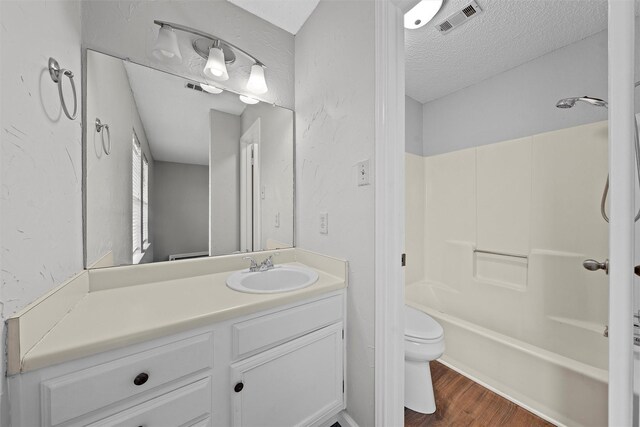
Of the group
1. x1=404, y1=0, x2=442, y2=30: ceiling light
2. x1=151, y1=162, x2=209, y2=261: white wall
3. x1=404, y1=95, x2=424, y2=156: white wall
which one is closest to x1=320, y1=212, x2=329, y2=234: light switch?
x1=151, y1=162, x2=209, y2=261: white wall

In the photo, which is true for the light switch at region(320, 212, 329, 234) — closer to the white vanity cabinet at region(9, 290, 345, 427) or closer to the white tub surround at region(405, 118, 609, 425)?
the white vanity cabinet at region(9, 290, 345, 427)

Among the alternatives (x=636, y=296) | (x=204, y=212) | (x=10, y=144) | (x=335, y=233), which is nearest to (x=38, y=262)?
(x=10, y=144)

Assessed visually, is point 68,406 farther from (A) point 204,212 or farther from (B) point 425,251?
(B) point 425,251

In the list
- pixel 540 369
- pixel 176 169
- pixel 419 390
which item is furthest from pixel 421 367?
pixel 176 169

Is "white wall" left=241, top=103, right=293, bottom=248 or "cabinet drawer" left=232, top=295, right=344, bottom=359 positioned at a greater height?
"white wall" left=241, top=103, right=293, bottom=248

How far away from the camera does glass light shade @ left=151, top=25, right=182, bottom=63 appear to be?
1191 mm

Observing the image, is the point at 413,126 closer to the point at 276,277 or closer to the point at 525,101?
the point at 525,101

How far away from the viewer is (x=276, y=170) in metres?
1.61

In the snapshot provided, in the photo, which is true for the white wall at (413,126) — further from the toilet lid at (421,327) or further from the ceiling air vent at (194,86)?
the ceiling air vent at (194,86)

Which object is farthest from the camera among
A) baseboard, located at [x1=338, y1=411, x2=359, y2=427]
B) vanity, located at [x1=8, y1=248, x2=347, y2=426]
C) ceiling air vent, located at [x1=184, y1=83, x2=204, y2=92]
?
ceiling air vent, located at [x1=184, y1=83, x2=204, y2=92]

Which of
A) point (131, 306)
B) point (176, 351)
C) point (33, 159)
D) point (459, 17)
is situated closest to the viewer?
point (33, 159)

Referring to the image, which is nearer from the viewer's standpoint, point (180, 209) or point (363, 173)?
point (363, 173)

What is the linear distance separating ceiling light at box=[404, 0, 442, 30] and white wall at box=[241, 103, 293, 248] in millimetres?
925

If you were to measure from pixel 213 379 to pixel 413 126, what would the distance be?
103 inches
